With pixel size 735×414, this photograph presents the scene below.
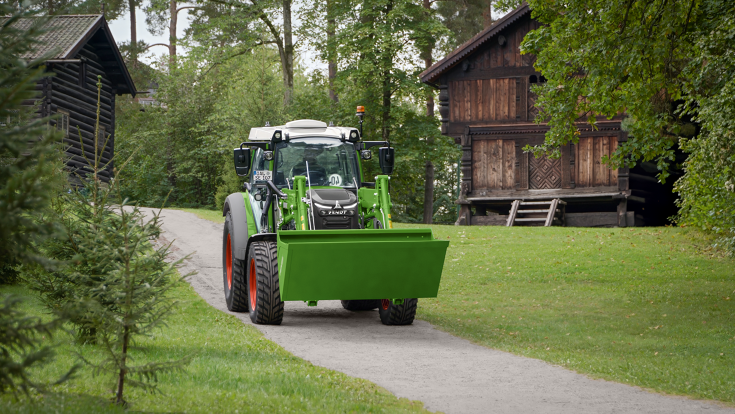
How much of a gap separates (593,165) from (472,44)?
21.2ft

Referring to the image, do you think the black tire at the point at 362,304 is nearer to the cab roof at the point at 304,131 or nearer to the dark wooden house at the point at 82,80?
the cab roof at the point at 304,131

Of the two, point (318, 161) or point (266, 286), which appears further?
point (318, 161)

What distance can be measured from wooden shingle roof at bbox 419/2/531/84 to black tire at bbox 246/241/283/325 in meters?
18.7

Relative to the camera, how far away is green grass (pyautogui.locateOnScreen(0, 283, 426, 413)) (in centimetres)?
558

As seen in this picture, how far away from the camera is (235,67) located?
48500mm

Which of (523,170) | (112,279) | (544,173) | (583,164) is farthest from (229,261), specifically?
(583,164)

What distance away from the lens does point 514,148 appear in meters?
28.7

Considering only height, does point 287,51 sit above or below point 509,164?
above

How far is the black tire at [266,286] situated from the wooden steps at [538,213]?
17766mm

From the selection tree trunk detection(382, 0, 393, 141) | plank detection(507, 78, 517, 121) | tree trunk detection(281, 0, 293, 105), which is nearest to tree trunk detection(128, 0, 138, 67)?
tree trunk detection(281, 0, 293, 105)

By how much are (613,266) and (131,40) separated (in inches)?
1468

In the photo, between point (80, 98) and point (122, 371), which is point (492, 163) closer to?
point (80, 98)

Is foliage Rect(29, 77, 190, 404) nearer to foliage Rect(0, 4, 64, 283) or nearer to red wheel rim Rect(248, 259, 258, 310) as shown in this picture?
foliage Rect(0, 4, 64, 283)

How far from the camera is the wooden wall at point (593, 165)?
27625 millimetres
